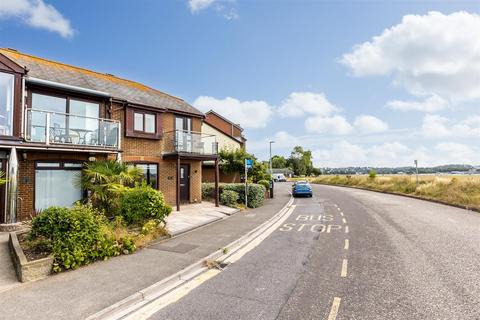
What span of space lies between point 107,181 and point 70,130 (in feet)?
10.2

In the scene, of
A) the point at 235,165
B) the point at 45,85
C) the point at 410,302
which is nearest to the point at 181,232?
the point at 410,302

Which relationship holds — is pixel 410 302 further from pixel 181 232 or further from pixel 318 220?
pixel 318 220

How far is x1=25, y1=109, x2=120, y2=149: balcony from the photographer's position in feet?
34.7

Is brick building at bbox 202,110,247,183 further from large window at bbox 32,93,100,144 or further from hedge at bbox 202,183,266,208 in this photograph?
large window at bbox 32,93,100,144

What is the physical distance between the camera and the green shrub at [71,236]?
20.8 ft

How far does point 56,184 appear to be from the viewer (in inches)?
454

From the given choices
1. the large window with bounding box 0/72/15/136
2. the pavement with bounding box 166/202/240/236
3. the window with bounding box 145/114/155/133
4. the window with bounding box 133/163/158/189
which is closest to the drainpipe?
the large window with bounding box 0/72/15/136

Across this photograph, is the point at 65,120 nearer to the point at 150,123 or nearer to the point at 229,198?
the point at 150,123

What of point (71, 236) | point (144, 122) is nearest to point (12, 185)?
point (71, 236)

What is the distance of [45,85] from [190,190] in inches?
372

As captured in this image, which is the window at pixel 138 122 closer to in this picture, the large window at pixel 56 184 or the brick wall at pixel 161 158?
the brick wall at pixel 161 158

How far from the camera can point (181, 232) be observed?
33.3 ft

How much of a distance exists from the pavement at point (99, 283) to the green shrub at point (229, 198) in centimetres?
860

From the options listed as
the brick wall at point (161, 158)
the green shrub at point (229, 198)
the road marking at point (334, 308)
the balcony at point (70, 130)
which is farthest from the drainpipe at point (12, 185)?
the road marking at point (334, 308)
